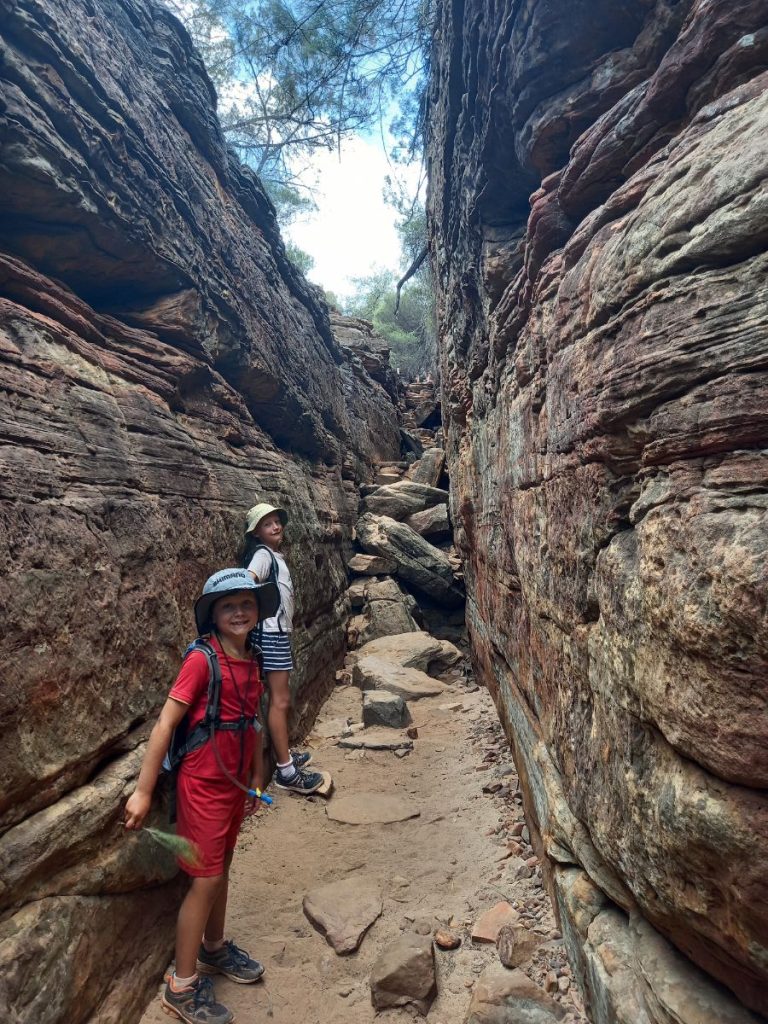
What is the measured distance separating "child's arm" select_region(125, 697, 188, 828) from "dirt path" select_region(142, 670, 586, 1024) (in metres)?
1.27

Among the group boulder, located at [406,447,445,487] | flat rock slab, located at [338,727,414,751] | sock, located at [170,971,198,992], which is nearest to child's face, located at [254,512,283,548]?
flat rock slab, located at [338,727,414,751]

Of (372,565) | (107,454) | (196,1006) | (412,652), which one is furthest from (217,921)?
(372,565)

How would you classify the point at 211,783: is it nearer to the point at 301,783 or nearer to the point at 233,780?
the point at 233,780

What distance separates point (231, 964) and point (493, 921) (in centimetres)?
170

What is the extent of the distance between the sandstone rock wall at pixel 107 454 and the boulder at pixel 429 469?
33.3 feet

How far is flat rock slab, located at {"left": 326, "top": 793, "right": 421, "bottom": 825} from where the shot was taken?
5.19 metres

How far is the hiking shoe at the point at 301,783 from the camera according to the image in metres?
5.59

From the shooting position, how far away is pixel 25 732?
2.83 metres

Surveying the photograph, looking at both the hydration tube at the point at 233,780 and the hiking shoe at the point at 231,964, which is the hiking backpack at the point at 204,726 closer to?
the hydration tube at the point at 233,780

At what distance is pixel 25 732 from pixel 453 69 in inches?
374

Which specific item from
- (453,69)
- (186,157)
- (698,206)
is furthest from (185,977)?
(453,69)

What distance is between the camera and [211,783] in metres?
3.19

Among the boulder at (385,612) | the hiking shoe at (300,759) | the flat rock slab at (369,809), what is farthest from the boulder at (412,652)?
the flat rock slab at (369,809)

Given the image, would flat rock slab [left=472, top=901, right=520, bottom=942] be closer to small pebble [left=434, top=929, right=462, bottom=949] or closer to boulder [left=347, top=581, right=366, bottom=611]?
small pebble [left=434, top=929, right=462, bottom=949]
